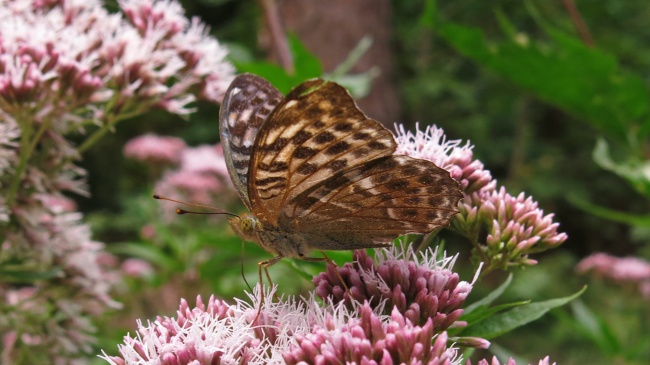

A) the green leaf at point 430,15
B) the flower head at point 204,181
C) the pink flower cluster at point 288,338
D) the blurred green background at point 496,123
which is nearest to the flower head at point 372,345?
the pink flower cluster at point 288,338

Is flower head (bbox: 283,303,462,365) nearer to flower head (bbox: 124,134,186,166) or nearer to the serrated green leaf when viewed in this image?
the serrated green leaf

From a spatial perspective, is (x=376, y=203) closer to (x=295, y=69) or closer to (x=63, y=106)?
(x=63, y=106)

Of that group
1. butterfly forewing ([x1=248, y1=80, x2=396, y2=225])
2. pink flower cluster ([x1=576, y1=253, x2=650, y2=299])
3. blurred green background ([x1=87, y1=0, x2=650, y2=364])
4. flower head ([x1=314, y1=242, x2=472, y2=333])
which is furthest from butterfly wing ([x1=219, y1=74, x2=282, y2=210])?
pink flower cluster ([x1=576, y1=253, x2=650, y2=299])

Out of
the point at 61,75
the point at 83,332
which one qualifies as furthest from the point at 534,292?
the point at 61,75

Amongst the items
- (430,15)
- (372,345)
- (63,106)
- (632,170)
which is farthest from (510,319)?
(430,15)

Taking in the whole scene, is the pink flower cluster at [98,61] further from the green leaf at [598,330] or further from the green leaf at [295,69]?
the green leaf at [598,330]

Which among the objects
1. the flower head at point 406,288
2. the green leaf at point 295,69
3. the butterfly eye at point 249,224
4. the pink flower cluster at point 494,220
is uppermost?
the green leaf at point 295,69

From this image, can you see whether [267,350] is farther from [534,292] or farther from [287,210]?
[534,292]
